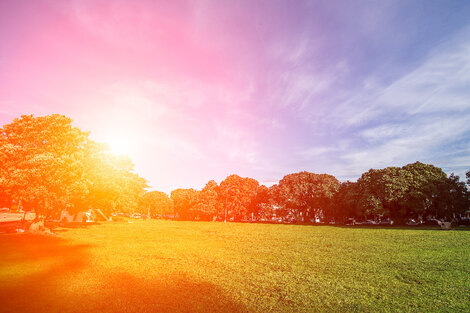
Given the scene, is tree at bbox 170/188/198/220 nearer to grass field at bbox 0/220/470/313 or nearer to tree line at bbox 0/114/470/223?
tree line at bbox 0/114/470/223

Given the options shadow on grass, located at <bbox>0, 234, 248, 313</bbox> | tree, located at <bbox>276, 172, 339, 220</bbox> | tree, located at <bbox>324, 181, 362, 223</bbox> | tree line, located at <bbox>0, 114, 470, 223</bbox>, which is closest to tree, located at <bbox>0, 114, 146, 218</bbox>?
tree line, located at <bbox>0, 114, 470, 223</bbox>

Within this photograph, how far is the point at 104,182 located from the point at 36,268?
18.9m

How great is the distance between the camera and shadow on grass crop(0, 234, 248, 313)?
22.7 feet

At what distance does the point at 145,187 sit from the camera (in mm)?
63375

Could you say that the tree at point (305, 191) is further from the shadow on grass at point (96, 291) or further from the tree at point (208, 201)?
the shadow on grass at point (96, 291)

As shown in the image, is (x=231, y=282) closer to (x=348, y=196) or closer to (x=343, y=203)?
(x=348, y=196)

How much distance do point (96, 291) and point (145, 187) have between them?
193 feet

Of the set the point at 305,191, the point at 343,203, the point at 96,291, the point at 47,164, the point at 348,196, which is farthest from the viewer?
the point at 305,191

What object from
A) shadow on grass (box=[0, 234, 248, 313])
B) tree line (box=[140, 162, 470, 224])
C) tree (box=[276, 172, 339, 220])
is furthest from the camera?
tree (box=[276, 172, 339, 220])

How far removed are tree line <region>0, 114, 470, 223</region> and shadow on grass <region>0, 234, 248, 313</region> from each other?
12.2 meters

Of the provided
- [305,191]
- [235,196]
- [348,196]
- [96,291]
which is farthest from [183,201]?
[96,291]

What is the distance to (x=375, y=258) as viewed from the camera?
46.4 ft

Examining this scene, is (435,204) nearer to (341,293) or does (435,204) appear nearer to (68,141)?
(341,293)

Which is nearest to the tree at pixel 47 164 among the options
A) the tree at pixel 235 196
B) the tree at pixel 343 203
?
the tree at pixel 343 203
